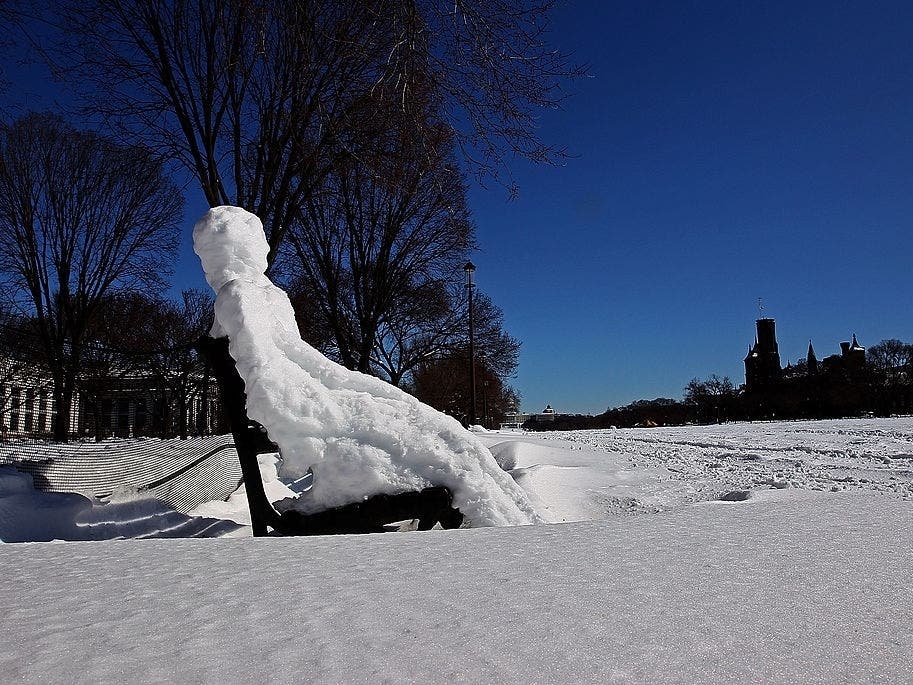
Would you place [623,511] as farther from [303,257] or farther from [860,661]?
[303,257]

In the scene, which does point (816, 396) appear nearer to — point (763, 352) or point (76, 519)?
point (76, 519)

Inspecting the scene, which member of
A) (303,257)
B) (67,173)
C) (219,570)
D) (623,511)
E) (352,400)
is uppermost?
(67,173)

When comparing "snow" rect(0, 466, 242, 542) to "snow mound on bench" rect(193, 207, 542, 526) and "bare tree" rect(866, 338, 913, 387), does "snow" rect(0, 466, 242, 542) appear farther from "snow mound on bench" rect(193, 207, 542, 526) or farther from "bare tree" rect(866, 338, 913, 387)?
"bare tree" rect(866, 338, 913, 387)

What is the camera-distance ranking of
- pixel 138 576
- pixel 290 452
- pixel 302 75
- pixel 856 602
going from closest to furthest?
pixel 856 602 → pixel 138 576 → pixel 290 452 → pixel 302 75

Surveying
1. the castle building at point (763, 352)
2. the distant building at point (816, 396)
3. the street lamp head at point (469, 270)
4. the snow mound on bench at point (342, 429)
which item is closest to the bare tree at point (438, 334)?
the street lamp head at point (469, 270)

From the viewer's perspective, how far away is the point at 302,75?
7473mm

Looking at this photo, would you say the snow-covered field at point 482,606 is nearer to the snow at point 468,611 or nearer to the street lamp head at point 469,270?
the snow at point 468,611

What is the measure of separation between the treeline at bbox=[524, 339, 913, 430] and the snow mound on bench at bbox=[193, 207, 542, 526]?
125 feet

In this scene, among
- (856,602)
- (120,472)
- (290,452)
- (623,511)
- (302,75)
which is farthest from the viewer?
(302,75)

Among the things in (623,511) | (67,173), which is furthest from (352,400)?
(67,173)

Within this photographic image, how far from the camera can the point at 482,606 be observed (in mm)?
1471

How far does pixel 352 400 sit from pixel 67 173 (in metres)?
13.6

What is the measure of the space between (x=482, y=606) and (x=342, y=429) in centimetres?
234

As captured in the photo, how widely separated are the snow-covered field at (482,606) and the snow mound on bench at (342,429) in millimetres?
905
